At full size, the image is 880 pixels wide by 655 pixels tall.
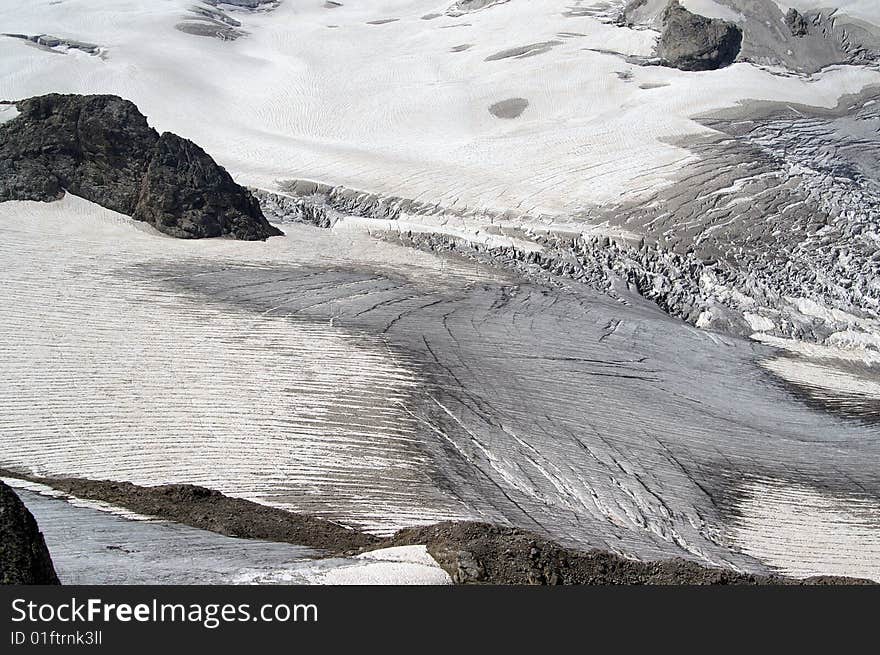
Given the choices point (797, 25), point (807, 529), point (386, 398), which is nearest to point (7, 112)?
point (386, 398)

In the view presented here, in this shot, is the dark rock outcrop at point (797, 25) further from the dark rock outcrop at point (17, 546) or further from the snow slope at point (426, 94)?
the dark rock outcrop at point (17, 546)

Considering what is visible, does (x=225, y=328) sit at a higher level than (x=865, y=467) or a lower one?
higher

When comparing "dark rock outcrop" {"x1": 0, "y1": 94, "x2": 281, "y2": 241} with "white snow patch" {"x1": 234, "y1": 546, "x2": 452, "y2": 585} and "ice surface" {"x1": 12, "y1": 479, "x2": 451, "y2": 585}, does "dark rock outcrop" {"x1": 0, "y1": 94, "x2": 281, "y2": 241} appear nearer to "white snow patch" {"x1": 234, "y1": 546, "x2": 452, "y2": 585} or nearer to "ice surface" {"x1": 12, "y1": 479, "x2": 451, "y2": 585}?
"ice surface" {"x1": 12, "y1": 479, "x2": 451, "y2": 585}

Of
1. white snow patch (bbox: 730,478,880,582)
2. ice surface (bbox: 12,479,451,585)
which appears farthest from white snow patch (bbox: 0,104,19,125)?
white snow patch (bbox: 730,478,880,582)

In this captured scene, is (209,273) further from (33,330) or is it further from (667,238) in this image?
(667,238)

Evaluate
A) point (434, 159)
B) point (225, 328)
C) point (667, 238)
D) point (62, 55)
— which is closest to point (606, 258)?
point (667, 238)

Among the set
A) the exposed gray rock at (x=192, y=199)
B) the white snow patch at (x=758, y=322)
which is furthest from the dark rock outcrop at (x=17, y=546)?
the white snow patch at (x=758, y=322)
